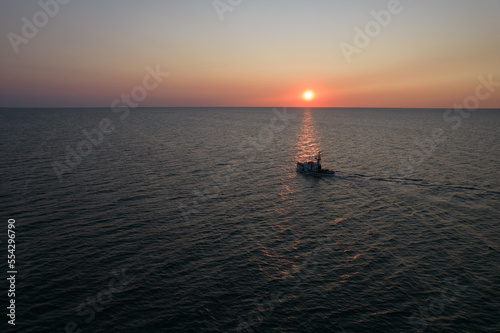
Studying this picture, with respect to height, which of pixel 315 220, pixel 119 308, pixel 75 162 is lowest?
pixel 119 308

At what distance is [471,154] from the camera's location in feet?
328

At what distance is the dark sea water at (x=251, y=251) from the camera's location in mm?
26703

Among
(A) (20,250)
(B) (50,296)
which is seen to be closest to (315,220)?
(B) (50,296)

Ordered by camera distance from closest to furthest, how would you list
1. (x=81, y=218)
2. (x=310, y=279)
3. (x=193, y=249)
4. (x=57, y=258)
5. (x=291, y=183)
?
(x=310, y=279) < (x=57, y=258) < (x=193, y=249) < (x=81, y=218) < (x=291, y=183)

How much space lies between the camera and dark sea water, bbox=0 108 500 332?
87.6ft

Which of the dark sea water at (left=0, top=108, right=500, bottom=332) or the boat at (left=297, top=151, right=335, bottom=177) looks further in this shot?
the boat at (left=297, top=151, right=335, bottom=177)

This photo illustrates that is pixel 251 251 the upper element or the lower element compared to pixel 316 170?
lower

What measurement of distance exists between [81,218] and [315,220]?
1531 inches

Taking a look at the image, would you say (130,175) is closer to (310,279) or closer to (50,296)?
(50,296)

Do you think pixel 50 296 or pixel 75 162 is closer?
pixel 50 296

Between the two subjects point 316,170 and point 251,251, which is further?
→ point 316,170

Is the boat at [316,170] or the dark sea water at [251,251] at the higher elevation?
the boat at [316,170]

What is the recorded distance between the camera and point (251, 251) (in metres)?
37.8

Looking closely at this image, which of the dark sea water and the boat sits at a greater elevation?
the boat
